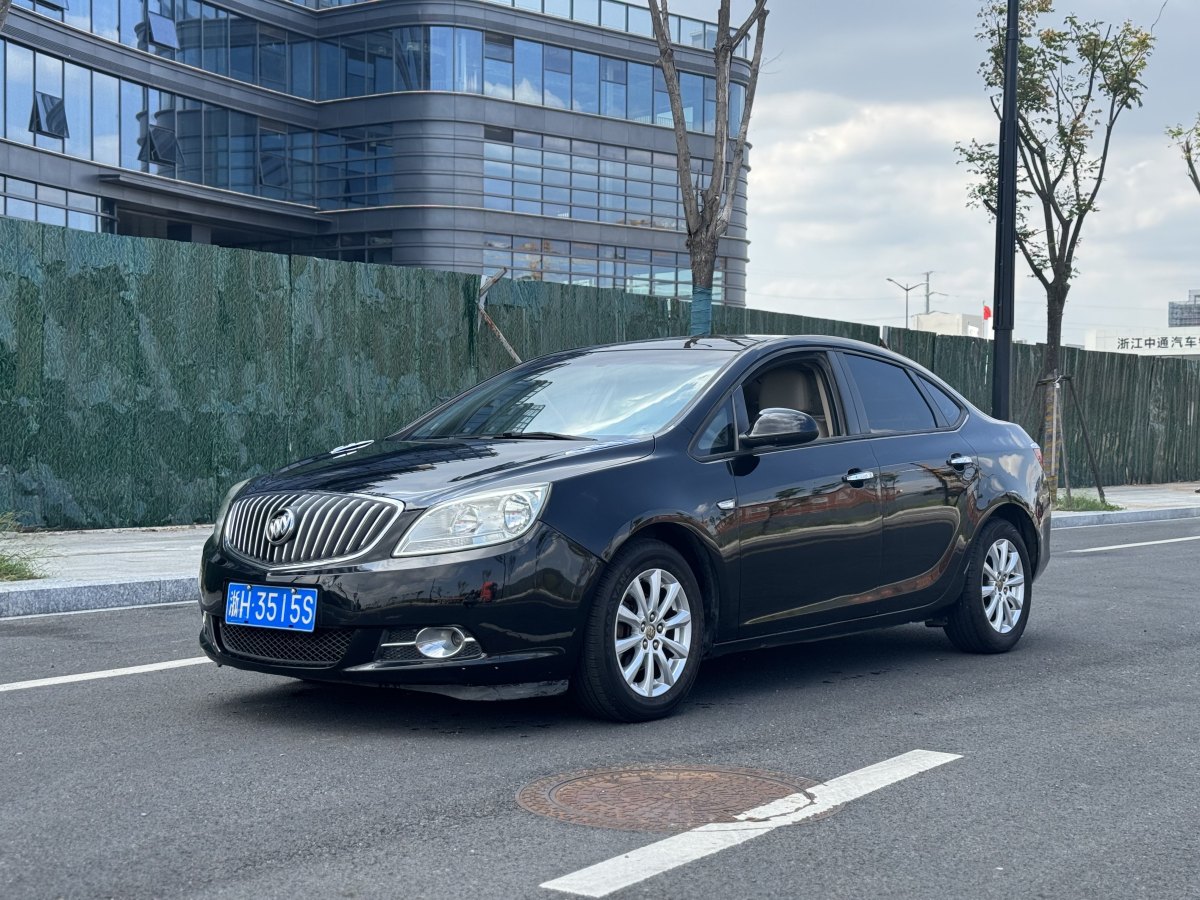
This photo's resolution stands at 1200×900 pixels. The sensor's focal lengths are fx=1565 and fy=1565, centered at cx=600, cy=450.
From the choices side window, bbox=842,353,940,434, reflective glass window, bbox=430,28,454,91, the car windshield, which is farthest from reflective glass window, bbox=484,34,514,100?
the car windshield

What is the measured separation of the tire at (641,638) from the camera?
589 cm

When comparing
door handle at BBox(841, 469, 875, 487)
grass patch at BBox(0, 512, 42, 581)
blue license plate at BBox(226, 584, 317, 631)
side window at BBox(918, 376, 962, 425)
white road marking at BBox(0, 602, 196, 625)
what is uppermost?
side window at BBox(918, 376, 962, 425)

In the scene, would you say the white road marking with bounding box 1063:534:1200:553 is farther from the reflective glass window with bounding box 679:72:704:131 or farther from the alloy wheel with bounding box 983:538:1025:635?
the reflective glass window with bounding box 679:72:704:131

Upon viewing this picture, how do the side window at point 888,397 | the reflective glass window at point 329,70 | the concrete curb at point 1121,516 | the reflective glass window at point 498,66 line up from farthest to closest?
the reflective glass window at point 329,70, the reflective glass window at point 498,66, the concrete curb at point 1121,516, the side window at point 888,397

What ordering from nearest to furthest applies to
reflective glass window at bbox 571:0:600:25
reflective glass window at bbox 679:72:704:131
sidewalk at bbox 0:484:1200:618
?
sidewalk at bbox 0:484:1200:618 < reflective glass window at bbox 571:0:600:25 < reflective glass window at bbox 679:72:704:131

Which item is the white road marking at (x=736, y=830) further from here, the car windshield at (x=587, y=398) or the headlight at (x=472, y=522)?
the car windshield at (x=587, y=398)

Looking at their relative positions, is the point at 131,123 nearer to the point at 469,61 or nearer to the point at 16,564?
the point at 469,61

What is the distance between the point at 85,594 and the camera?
31.0 feet

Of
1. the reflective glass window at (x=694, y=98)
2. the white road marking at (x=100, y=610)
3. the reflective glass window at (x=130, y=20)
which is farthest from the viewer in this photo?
the reflective glass window at (x=694, y=98)

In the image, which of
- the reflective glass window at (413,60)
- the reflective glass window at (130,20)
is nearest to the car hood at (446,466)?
the reflective glass window at (130,20)

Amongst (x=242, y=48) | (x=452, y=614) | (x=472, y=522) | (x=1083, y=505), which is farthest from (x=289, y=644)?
(x=242, y=48)

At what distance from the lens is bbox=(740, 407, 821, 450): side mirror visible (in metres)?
6.62

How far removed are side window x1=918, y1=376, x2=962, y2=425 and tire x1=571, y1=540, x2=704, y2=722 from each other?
2325mm

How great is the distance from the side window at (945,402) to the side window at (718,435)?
1723 millimetres
